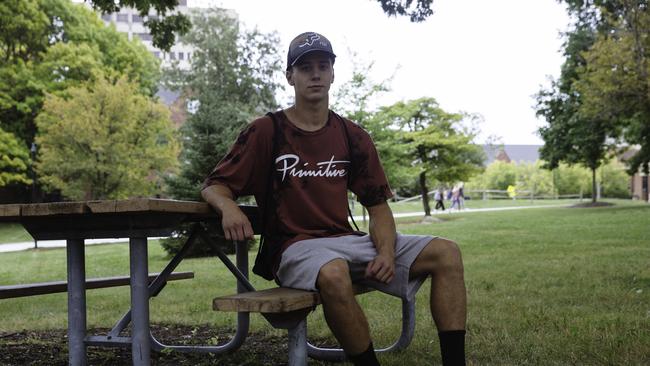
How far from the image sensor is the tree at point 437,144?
29.3m

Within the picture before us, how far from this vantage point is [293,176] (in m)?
2.94

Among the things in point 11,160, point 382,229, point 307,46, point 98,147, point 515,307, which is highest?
point 98,147

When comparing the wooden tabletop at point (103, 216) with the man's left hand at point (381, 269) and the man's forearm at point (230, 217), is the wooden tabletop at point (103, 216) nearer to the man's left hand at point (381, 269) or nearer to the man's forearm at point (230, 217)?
the man's forearm at point (230, 217)

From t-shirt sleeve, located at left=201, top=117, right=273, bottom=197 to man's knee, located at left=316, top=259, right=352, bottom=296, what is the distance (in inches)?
22.6

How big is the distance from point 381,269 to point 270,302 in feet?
2.17

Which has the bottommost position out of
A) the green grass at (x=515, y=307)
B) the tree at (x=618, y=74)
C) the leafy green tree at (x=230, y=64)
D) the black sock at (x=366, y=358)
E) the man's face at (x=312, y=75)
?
the green grass at (x=515, y=307)

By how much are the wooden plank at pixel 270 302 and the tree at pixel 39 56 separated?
30.8 meters

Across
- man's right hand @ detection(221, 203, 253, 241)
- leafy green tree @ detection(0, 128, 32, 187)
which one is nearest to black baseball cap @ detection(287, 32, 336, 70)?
man's right hand @ detection(221, 203, 253, 241)

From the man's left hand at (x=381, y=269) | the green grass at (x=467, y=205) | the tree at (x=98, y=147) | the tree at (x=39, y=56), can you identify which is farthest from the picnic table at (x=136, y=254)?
the green grass at (x=467, y=205)

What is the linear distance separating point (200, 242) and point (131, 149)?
1509 centimetres

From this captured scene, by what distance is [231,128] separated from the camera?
45.2ft

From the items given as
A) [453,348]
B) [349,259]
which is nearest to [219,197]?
[349,259]

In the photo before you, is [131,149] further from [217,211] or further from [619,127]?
[217,211]

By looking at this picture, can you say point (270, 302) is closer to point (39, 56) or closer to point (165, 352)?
point (165, 352)
